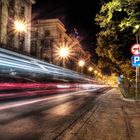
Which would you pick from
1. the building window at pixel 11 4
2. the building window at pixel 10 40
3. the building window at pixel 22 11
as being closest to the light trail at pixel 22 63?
the building window at pixel 10 40

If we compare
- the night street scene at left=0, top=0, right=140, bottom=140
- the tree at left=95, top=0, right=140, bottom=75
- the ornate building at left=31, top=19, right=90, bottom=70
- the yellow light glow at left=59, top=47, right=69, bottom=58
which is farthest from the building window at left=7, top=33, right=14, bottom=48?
the ornate building at left=31, top=19, right=90, bottom=70

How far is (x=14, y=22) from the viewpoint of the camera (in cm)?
4638

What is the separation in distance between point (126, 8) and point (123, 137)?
198 inches

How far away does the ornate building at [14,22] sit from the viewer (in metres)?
42.7

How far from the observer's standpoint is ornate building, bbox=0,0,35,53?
42719mm

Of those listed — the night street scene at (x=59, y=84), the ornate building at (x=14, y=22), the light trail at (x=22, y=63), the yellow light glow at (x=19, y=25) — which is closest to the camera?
the night street scene at (x=59, y=84)

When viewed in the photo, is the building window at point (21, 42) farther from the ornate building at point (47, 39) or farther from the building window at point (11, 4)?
the ornate building at point (47, 39)

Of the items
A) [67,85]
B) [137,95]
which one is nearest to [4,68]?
[137,95]

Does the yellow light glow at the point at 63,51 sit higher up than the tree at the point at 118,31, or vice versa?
the yellow light glow at the point at 63,51

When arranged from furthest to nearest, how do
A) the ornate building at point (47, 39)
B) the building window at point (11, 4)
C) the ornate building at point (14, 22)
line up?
1. the ornate building at point (47, 39)
2. the building window at point (11, 4)
3. the ornate building at point (14, 22)

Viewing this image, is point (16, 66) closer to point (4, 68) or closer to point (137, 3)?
point (4, 68)

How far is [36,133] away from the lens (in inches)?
314

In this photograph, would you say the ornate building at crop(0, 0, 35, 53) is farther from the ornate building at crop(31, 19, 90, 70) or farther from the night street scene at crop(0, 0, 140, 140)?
the ornate building at crop(31, 19, 90, 70)

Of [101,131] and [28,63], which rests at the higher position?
[28,63]
